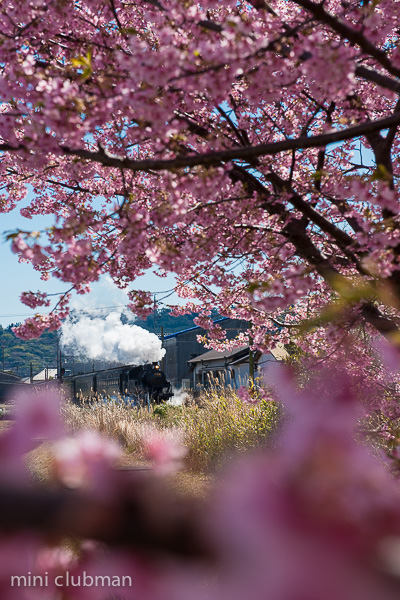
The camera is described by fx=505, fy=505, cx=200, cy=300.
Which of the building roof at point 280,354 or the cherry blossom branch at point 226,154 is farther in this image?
the building roof at point 280,354

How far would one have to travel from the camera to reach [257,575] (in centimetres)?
38

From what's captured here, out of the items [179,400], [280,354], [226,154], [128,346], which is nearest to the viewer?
[226,154]

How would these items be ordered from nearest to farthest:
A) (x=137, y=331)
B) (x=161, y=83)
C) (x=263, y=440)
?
(x=161, y=83), (x=263, y=440), (x=137, y=331)

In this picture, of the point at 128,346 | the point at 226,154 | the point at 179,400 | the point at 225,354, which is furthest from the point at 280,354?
the point at 128,346

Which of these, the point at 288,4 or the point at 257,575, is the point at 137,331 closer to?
the point at 288,4

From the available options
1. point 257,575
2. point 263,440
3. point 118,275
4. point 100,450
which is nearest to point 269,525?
point 257,575

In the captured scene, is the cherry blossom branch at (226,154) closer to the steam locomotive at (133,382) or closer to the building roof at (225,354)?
the steam locomotive at (133,382)

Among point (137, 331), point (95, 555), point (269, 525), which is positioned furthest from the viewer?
point (137, 331)

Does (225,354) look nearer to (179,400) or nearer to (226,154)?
(179,400)

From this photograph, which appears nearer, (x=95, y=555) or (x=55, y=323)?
(x=95, y=555)

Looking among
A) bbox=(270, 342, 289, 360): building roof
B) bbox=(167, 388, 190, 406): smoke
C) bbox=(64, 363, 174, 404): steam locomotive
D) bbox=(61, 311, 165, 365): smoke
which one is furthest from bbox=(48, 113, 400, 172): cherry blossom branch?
bbox=(61, 311, 165, 365): smoke

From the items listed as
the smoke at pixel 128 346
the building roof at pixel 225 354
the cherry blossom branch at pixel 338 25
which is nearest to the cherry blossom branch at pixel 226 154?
the cherry blossom branch at pixel 338 25

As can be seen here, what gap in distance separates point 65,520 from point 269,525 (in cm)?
16

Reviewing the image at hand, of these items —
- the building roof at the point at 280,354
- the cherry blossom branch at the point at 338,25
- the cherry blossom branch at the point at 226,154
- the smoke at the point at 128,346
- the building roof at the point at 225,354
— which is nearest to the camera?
the cherry blossom branch at the point at 226,154
